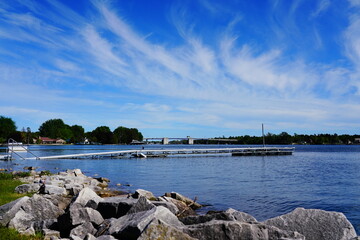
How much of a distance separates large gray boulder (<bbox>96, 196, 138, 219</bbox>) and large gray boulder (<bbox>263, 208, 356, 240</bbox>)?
430 centimetres

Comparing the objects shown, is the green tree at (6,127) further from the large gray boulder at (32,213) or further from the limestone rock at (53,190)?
the large gray boulder at (32,213)

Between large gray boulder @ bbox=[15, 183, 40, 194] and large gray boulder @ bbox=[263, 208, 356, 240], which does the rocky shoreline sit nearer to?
large gray boulder @ bbox=[263, 208, 356, 240]

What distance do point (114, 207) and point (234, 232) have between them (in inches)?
188

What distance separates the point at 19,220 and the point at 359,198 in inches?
758

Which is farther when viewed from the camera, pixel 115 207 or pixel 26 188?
pixel 26 188

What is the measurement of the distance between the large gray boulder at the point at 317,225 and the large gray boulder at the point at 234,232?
1189mm

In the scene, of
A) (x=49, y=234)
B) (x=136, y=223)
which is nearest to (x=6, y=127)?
(x=49, y=234)

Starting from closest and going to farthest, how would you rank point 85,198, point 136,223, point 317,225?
1. point 136,223
2. point 317,225
3. point 85,198

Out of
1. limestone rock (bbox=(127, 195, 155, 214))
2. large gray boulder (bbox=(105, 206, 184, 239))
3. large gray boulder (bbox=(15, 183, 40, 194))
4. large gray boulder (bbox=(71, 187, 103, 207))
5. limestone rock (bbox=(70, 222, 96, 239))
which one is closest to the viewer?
large gray boulder (bbox=(105, 206, 184, 239))

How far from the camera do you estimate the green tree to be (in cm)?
14100

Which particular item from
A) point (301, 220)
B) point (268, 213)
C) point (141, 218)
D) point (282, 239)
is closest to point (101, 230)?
point (141, 218)

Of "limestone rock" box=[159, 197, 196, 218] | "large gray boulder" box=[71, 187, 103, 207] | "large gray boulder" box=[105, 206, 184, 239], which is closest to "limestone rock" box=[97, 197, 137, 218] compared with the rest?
"large gray boulder" box=[71, 187, 103, 207]

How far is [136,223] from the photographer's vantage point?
7.41 metres

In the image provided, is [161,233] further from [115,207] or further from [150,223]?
[115,207]
